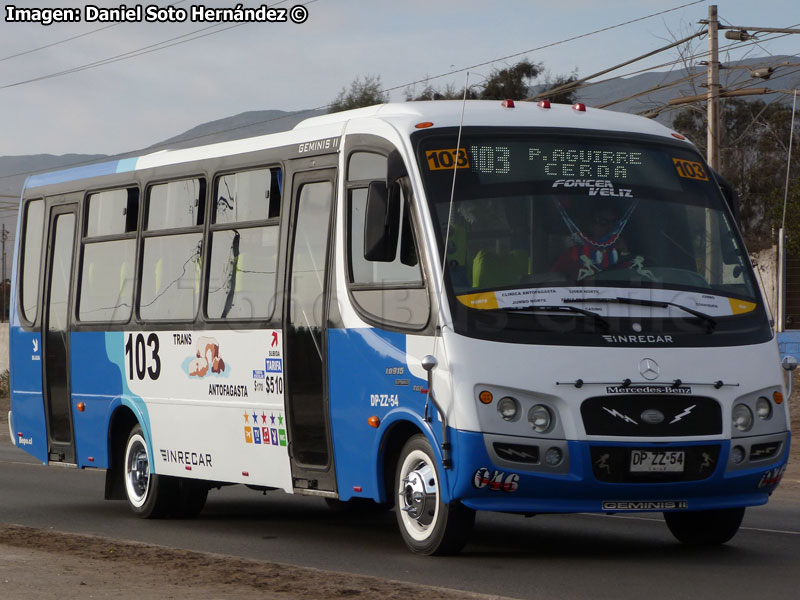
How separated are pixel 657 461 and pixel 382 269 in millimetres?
2301

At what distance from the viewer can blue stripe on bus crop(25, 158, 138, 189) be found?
14.5m

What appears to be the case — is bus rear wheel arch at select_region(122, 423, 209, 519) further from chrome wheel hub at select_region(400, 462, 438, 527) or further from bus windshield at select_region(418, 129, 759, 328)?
bus windshield at select_region(418, 129, 759, 328)

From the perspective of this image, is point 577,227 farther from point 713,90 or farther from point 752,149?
point 752,149

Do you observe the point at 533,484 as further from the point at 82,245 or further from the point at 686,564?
the point at 82,245

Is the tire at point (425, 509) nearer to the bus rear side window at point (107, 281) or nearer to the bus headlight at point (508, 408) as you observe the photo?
the bus headlight at point (508, 408)

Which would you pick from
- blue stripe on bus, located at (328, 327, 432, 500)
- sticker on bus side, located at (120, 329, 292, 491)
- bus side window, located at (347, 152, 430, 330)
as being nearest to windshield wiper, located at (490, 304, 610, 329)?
bus side window, located at (347, 152, 430, 330)

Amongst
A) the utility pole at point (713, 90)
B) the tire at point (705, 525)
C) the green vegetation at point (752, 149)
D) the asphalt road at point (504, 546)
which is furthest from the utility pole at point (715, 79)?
the green vegetation at point (752, 149)

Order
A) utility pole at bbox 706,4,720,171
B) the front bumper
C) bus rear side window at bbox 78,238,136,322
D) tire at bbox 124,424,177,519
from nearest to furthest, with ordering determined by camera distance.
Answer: the front bumper
tire at bbox 124,424,177,519
bus rear side window at bbox 78,238,136,322
utility pole at bbox 706,4,720,171

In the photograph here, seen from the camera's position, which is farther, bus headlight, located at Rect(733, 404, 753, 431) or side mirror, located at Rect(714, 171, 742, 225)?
side mirror, located at Rect(714, 171, 742, 225)

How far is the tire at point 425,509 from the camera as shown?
9836mm

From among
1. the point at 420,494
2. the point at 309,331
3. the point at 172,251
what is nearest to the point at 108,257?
the point at 172,251

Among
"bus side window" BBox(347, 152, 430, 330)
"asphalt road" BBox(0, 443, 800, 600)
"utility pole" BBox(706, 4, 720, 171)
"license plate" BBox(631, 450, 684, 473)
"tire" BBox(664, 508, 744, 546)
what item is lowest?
"asphalt road" BBox(0, 443, 800, 600)

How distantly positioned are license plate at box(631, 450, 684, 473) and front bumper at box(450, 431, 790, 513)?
0.03 m

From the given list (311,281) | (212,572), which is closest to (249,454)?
(311,281)
